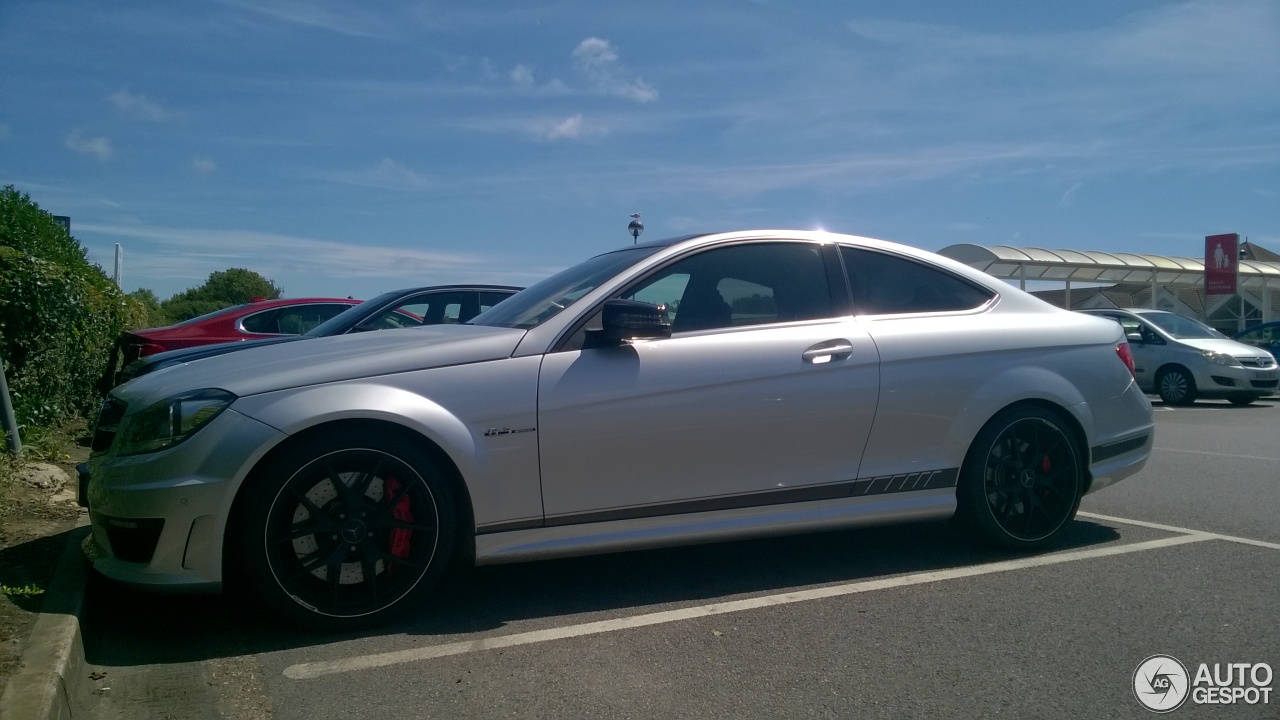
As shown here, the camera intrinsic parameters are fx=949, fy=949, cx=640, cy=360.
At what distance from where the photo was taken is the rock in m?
5.86

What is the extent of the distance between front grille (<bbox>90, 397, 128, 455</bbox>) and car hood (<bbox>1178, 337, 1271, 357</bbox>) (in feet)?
51.6

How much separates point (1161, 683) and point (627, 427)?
217cm

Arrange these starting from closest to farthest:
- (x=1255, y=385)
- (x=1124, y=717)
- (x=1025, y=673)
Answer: (x=1124, y=717), (x=1025, y=673), (x=1255, y=385)

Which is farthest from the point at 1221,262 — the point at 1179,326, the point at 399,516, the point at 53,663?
the point at 53,663

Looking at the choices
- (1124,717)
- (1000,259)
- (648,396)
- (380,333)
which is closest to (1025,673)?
(1124,717)

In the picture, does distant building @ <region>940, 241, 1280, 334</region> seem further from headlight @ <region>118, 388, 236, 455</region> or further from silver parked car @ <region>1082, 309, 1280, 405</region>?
headlight @ <region>118, 388, 236, 455</region>

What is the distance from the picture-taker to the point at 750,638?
12.1 ft

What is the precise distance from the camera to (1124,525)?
561cm

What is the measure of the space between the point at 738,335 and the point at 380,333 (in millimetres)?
1713

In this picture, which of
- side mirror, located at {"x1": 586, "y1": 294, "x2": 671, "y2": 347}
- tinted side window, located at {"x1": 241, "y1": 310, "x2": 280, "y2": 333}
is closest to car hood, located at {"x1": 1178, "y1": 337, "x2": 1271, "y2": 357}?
tinted side window, located at {"x1": 241, "y1": 310, "x2": 280, "y2": 333}

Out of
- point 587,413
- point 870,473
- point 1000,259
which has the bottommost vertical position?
point 870,473

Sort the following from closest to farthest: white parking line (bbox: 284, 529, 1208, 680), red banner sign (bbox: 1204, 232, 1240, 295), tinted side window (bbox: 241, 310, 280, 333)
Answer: white parking line (bbox: 284, 529, 1208, 680) < tinted side window (bbox: 241, 310, 280, 333) < red banner sign (bbox: 1204, 232, 1240, 295)

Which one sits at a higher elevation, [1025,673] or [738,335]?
[738,335]

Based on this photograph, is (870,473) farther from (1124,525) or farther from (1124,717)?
(1124,525)
